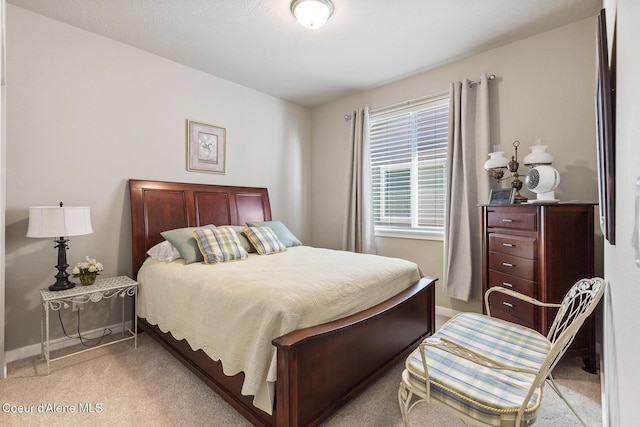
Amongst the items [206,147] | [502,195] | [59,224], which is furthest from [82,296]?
[502,195]

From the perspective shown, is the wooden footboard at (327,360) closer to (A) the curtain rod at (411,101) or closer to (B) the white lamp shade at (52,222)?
(B) the white lamp shade at (52,222)

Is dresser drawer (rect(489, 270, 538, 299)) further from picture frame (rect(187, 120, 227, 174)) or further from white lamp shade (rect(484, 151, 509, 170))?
picture frame (rect(187, 120, 227, 174))

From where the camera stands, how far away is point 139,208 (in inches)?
116

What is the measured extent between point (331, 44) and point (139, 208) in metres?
2.46

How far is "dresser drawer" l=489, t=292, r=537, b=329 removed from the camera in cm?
220

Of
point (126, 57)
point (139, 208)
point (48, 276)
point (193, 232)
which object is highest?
point (126, 57)

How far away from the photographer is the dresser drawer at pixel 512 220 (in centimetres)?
221

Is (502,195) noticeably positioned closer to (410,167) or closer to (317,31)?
(410,167)

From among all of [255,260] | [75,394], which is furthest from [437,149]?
[75,394]

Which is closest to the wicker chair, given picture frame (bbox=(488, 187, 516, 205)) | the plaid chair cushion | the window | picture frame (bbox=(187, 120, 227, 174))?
the plaid chair cushion

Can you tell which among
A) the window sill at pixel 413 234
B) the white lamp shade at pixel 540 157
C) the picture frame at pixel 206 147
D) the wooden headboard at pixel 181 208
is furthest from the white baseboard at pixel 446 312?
the picture frame at pixel 206 147

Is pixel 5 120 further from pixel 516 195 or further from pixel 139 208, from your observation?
pixel 516 195

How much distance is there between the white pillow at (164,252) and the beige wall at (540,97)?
97.7 inches

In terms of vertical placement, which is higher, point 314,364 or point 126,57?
point 126,57
